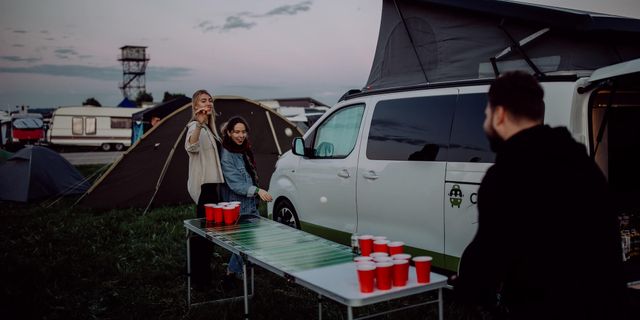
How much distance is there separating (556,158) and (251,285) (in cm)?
388

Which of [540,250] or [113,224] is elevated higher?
[540,250]

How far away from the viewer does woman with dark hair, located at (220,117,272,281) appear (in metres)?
5.40

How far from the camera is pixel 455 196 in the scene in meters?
4.49

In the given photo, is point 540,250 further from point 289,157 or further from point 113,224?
point 113,224

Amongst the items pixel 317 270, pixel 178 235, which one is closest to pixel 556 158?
pixel 317 270

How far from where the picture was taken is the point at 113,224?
29.2 feet

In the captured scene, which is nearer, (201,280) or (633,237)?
(633,237)

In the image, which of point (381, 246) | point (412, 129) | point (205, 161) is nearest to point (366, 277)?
point (381, 246)

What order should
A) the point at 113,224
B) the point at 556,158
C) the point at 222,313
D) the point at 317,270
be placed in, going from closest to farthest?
the point at 556,158, the point at 317,270, the point at 222,313, the point at 113,224

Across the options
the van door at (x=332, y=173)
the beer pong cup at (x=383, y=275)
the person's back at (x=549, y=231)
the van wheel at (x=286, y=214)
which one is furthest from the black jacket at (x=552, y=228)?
the van wheel at (x=286, y=214)

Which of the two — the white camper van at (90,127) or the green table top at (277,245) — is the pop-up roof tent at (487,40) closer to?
the green table top at (277,245)

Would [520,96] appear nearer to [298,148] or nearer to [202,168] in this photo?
[202,168]

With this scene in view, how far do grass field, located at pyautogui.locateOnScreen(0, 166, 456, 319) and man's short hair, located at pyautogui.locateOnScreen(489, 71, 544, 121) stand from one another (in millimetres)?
2928

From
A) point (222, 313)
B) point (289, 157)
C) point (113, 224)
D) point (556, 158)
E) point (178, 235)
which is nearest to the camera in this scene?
point (556, 158)
